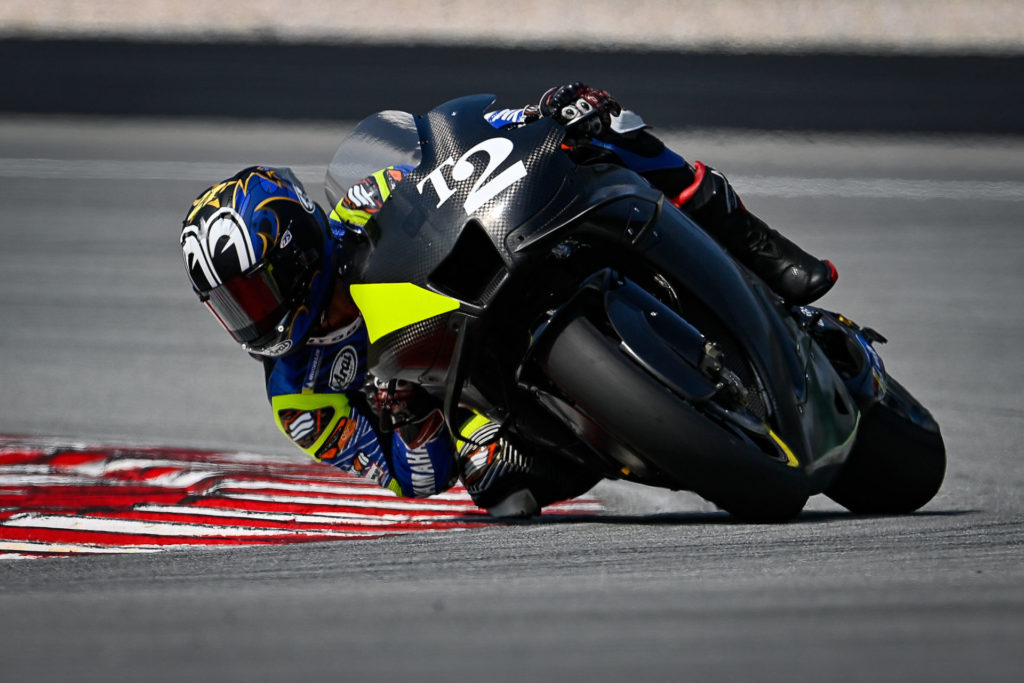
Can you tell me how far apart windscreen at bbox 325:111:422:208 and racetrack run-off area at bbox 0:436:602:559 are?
98cm

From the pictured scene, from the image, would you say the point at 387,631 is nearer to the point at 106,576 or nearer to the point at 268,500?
the point at 106,576

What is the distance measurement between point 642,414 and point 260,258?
4.06 feet

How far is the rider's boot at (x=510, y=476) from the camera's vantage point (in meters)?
3.29

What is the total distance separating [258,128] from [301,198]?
14.1 feet

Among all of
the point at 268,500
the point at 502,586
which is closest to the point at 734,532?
the point at 502,586

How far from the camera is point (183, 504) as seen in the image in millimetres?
4250

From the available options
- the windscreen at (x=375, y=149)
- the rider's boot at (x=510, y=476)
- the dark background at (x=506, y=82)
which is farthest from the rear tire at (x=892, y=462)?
the dark background at (x=506, y=82)

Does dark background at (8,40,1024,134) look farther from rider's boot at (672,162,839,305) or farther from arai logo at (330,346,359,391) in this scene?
rider's boot at (672,162,839,305)

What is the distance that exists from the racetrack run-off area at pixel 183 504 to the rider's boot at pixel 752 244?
101cm

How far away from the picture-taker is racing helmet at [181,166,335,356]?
10.4 ft

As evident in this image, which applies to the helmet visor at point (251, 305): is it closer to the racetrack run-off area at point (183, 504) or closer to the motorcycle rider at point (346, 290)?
the motorcycle rider at point (346, 290)

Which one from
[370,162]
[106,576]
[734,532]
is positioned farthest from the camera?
[370,162]

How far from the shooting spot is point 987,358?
Answer: 16.5ft

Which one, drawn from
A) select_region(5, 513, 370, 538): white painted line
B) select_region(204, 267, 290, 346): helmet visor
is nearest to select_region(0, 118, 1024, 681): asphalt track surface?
select_region(204, 267, 290, 346): helmet visor
